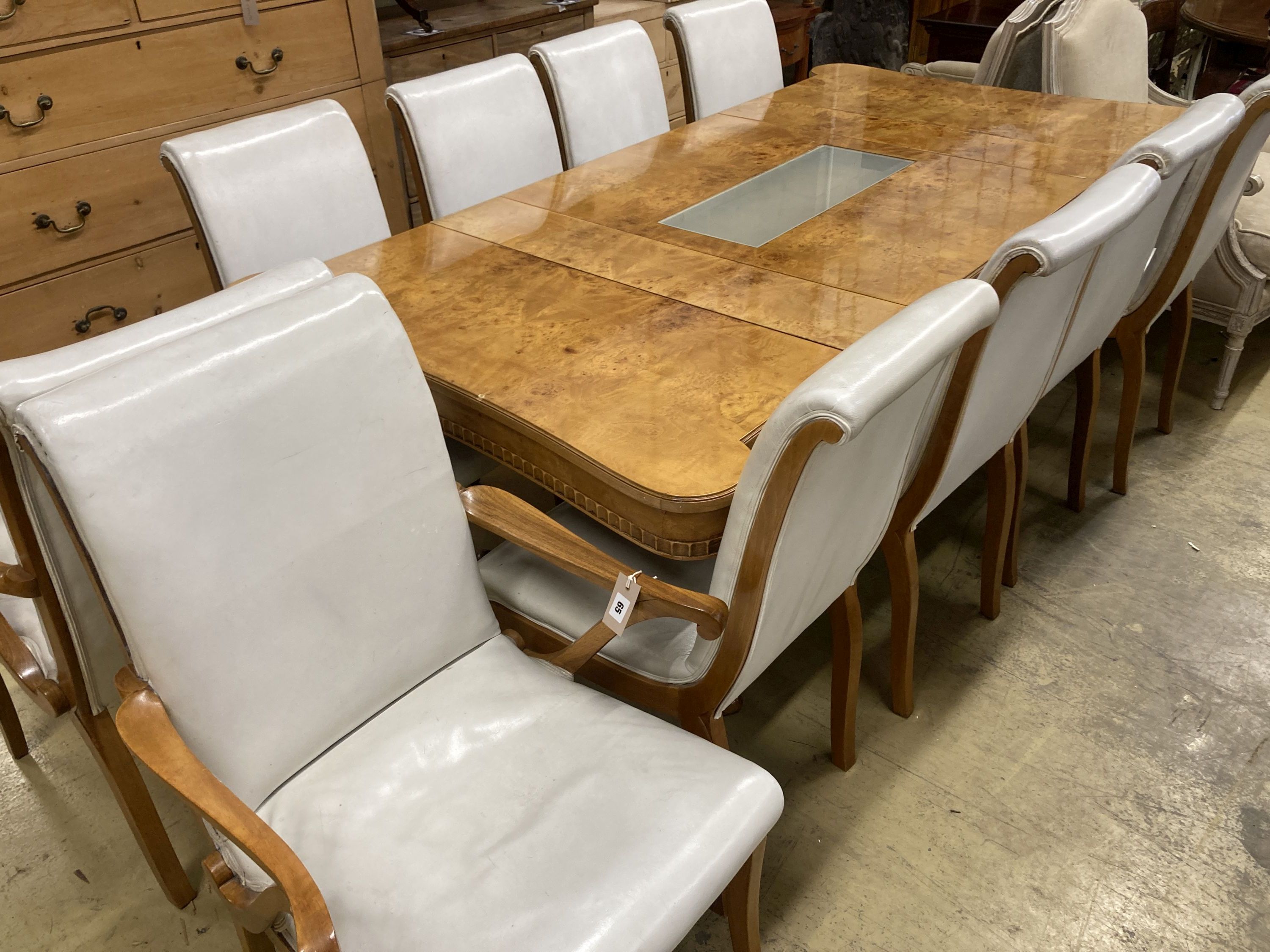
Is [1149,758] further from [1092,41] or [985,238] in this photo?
[1092,41]

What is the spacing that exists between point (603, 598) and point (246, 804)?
544mm

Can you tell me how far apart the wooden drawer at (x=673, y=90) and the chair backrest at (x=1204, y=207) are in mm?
2617

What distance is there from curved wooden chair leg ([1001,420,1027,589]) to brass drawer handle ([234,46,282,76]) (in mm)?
2091

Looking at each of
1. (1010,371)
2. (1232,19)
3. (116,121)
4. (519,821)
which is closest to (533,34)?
(116,121)

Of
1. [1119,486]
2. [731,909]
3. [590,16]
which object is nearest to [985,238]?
[1119,486]

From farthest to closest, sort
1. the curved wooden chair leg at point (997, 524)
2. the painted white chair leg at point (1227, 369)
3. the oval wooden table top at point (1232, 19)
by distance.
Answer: the oval wooden table top at point (1232, 19) → the painted white chair leg at point (1227, 369) → the curved wooden chair leg at point (997, 524)

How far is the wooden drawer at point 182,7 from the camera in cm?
223

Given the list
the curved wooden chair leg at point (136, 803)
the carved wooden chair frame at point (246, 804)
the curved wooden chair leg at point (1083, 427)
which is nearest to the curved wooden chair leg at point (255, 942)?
the carved wooden chair frame at point (246, 804)

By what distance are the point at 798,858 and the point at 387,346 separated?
3.31 ft

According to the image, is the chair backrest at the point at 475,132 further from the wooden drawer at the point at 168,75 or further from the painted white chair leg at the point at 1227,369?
the painted white chair leg at the point at 1227,369

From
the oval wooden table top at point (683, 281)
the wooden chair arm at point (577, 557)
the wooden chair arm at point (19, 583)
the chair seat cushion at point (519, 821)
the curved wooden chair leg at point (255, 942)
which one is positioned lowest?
the curved wooden chair leg at point (255, 942)

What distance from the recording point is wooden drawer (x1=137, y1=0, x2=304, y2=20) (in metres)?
2.23

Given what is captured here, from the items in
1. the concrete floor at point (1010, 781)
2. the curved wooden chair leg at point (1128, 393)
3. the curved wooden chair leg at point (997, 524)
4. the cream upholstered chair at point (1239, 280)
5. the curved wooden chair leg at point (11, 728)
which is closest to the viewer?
the concrete floor at point (1010, 781)

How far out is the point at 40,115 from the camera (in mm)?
2123
